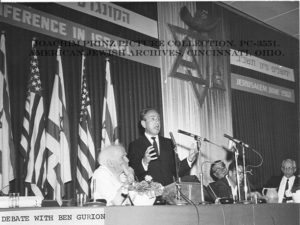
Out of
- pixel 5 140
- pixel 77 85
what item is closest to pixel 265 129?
pixel 77 85

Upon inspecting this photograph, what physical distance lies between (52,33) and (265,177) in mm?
5160

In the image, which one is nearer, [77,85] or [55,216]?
[55,216]

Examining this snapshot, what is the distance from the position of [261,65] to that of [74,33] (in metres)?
4.59

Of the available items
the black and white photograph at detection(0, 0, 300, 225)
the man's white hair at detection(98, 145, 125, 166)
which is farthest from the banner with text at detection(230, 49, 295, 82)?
the man's white hair at detection(98, 145, 125, 166)

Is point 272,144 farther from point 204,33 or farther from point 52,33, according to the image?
point 52,33

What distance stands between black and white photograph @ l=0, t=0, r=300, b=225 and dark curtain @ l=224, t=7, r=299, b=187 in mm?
35

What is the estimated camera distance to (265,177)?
27.8 feet

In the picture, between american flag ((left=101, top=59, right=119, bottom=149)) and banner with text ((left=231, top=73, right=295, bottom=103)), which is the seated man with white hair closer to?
american flag ((left=101, top=59, right=119, bottom=149))

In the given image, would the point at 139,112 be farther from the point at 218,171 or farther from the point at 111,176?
the point at 111,176

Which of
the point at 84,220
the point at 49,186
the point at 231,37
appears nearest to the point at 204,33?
the point at 231,37

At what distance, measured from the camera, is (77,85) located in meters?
5.64

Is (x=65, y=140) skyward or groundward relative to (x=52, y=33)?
groundward

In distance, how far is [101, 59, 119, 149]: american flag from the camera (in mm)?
5566

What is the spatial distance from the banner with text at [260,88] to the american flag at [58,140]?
3.88 meters
